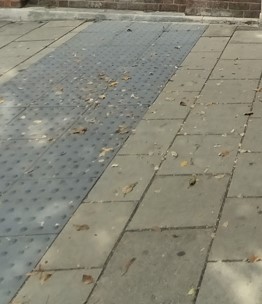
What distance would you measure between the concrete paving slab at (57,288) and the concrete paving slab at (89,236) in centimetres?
8

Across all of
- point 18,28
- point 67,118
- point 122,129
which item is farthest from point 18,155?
point 18,28

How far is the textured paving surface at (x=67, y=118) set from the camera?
3789mm

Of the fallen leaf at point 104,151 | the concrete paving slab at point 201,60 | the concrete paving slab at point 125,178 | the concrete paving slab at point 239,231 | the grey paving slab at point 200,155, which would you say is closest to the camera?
the concrete paving slab at point 239,231

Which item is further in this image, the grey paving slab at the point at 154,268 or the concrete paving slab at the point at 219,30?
the concrete paving slab at the point at 219,30

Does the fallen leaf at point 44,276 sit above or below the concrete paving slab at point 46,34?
above

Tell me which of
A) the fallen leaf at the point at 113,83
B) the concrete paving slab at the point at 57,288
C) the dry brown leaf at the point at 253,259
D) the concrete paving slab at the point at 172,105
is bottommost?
the fallen leaf at the point at 113,83

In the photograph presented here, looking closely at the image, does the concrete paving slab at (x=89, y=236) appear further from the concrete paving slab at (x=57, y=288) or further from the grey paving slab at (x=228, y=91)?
the grey paving slab at (x=228, y=91)

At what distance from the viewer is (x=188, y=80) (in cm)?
642

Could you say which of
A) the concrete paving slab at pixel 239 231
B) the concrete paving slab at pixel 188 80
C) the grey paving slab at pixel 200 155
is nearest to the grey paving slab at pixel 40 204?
the grey paving slab at pixel 200 155

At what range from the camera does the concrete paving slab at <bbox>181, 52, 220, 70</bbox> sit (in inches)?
271

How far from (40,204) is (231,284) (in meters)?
1.60

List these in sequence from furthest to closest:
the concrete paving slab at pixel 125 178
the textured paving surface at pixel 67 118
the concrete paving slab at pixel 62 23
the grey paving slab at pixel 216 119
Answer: the concrete paving slab at pixel 62 23 < the grey paving slab at pixel 216 119 < the concrete paving slab at pixel 125 178 < the textured paving surface at pixel 67 118

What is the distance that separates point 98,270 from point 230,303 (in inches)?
31.2

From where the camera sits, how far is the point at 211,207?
150 inches
